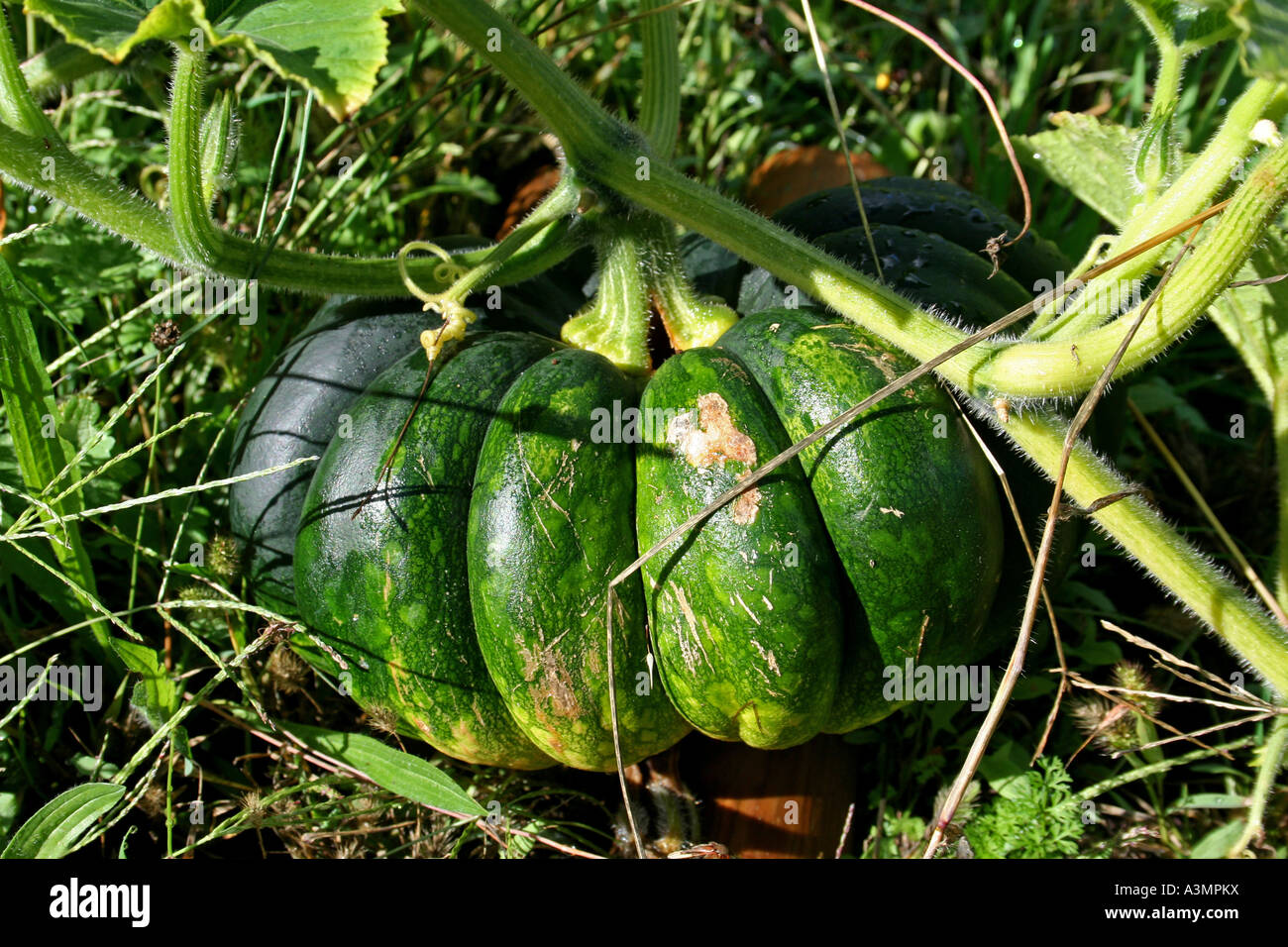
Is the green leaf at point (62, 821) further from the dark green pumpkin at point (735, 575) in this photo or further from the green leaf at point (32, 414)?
the dark green pumpkin at point (735, 575)

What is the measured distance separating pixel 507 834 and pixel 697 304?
1.00m

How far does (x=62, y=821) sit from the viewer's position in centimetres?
Result: 179

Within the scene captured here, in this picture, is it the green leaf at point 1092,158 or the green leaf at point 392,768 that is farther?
the green leaf at point 1092,158

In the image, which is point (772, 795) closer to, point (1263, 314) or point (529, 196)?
point (1263, 314)

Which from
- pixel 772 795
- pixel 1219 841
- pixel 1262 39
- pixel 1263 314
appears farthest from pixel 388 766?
pixel 1263 314

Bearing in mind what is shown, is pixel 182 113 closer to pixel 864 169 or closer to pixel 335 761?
pixel 335 761

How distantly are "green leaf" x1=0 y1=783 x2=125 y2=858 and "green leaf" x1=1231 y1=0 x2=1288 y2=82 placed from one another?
186cm

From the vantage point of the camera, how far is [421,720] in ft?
6.09

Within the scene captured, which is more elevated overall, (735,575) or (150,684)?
(735,575)

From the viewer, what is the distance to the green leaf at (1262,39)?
45.2 inches

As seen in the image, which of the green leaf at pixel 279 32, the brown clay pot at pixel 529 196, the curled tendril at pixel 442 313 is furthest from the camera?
the brown clay pot at pixel 529 196

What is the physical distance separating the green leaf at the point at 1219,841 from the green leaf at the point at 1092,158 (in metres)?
1.17

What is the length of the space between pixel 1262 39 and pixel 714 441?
2.84ft

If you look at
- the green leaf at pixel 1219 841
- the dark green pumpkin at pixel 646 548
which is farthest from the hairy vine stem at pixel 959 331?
the green leaf at pixel 1219 841
